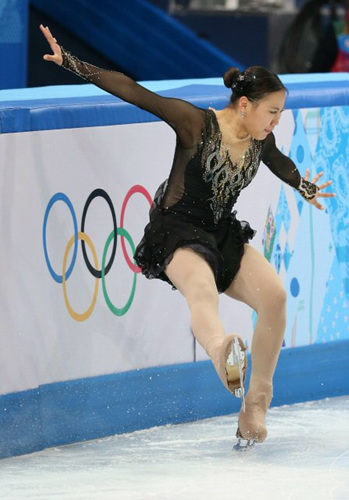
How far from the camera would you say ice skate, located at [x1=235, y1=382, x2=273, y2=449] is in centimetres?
475

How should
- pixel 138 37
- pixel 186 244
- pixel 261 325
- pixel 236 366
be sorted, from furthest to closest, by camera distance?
pixel 138 37 → pixel 261 325 → pixel 186 244 → pixel 236 366

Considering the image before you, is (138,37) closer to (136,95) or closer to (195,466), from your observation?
(136,95)

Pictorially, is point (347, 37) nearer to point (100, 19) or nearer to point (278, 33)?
point (278, 33)

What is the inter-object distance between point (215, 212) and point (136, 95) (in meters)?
0.52

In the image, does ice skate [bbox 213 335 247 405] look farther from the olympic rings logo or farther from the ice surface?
the olympic rings logo

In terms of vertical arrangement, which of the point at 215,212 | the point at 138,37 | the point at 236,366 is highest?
the point at 138,37

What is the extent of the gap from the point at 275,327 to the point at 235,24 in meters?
8.17

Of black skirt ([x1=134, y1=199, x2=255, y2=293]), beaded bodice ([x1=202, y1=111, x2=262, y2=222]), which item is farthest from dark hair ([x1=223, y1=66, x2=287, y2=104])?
black skirt ([x1=134, y1=199, x2=255, y2=293])

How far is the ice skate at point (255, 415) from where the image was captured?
15.6ft

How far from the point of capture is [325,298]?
19.3ft

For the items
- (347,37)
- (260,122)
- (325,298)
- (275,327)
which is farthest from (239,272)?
(347,37)

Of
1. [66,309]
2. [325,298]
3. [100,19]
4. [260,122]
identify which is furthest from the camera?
[100,19]

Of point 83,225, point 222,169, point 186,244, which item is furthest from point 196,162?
point 83,225

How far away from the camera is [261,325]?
189 inches
